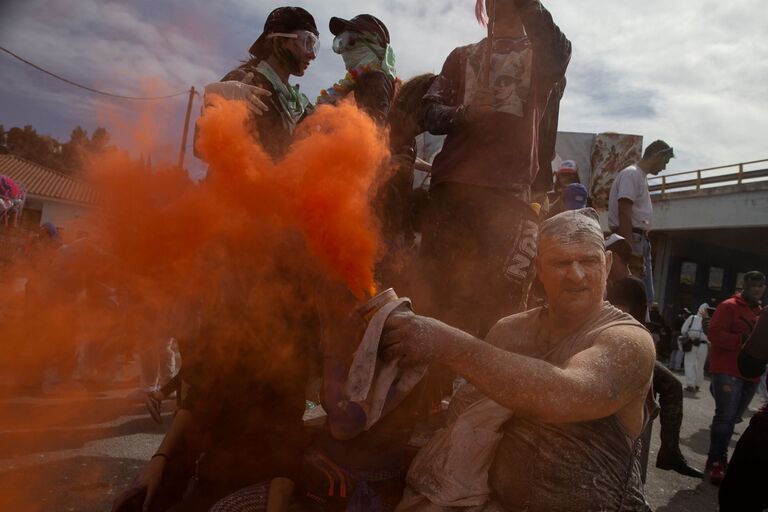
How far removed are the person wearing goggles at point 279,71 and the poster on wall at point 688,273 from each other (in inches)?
1009

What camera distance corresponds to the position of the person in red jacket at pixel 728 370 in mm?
5848

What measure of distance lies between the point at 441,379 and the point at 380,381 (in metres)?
1.80

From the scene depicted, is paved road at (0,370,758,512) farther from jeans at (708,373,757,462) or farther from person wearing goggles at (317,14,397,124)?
person wearing goggles at (317,14,397,124)

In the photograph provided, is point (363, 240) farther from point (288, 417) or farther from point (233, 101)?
point (233, 101)

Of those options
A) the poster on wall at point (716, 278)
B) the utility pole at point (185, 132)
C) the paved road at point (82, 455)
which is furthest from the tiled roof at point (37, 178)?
Answer: the poster on wall at point (716, 278)

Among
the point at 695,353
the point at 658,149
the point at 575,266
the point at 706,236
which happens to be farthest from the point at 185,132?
the point at 706,236

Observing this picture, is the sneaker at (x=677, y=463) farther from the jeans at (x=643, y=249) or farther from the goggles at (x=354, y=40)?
the goggles at (x=354, y=40)

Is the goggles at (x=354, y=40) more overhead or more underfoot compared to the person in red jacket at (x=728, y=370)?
more overhead

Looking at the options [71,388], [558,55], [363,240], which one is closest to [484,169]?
[558,55]

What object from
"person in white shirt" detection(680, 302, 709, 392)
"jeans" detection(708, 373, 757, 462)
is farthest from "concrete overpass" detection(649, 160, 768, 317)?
"jeans" detection(708, 373, 757, 462)

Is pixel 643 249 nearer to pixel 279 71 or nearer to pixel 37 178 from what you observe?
pixel 279 71

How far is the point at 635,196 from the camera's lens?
17.2 ft

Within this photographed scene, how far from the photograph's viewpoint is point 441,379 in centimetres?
365

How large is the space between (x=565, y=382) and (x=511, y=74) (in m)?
2.42
